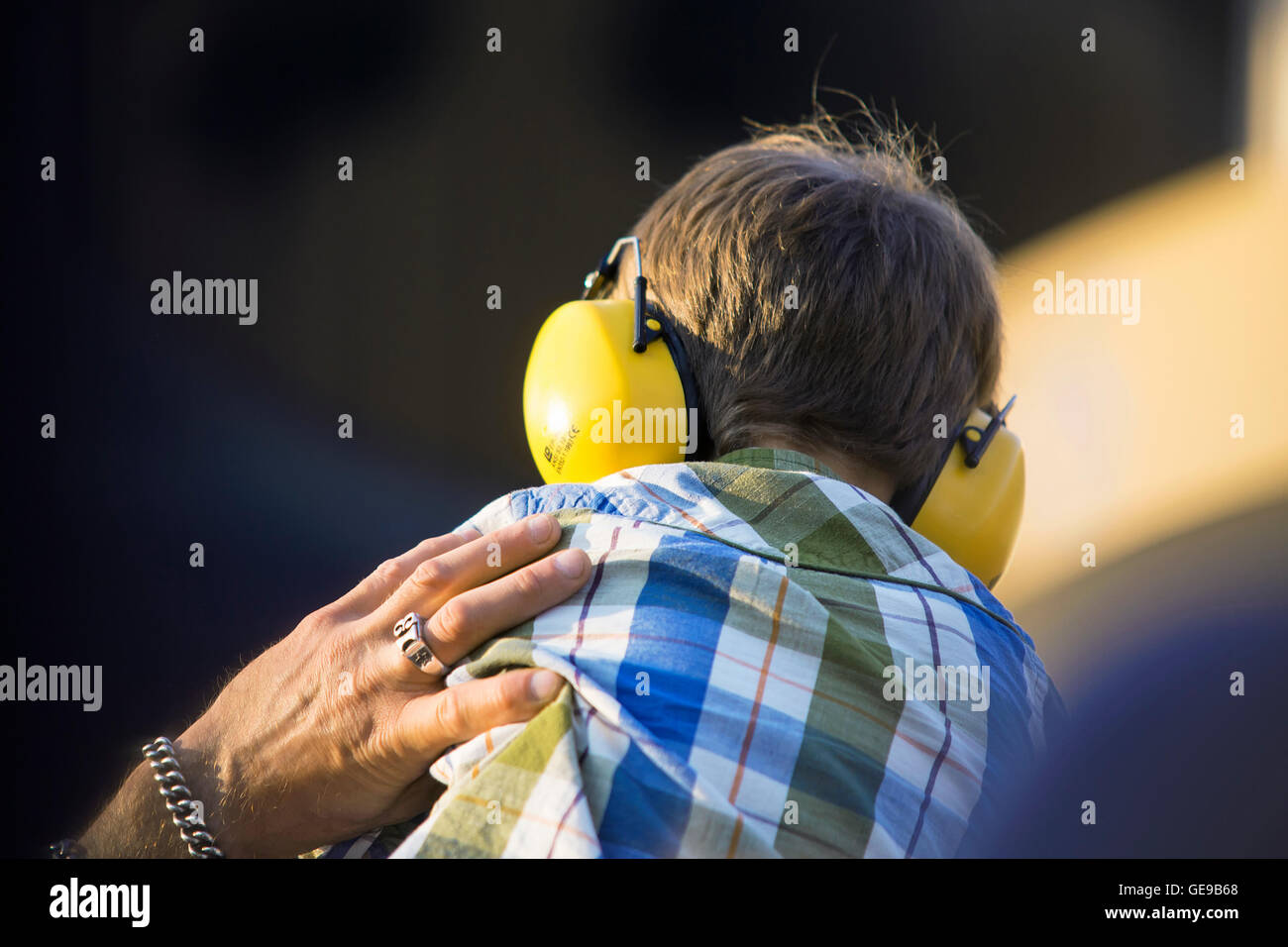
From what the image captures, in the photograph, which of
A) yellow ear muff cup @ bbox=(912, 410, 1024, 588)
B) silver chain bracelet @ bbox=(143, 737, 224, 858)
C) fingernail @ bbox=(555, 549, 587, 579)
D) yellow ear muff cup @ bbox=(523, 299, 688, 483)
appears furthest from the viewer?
yellow ear muff cup @ bbox=(912, 410, 1024, 588)

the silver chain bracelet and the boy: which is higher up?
the boy

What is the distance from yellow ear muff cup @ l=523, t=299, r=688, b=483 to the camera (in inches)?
47.9

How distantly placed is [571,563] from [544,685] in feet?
0.49

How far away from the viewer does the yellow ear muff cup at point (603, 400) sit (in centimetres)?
122

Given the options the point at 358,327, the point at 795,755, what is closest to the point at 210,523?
the point at 358,327

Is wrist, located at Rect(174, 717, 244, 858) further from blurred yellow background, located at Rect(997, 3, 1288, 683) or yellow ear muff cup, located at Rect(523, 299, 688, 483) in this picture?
blurred yellow background, located at Rect(997, 3, 1288, 683)

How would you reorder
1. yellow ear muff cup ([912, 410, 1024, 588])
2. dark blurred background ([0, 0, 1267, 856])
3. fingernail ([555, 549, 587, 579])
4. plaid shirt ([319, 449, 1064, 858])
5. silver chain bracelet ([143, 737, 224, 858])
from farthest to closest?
1. dark blurred background ([0, 0, 1267, 856])
2. yellow ear muff cup ([912, 410, 1024, 588])
3. silver chain bracelet ([143, 737, 224, 858])
4. fingernail ([555, 549, 587, 579])
5. plaid shirt ([319, 449, 1064, 858])

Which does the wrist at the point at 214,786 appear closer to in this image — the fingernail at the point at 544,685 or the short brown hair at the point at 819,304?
the fingernail at the point at 544,685

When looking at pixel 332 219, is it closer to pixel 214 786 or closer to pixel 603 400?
pixel 603 400

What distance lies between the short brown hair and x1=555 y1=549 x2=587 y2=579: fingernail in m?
0.34

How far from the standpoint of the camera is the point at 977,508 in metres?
1.41

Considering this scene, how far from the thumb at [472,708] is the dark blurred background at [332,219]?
1638 millimetres

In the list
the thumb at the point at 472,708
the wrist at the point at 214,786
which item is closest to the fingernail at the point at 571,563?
the thumb at the point at 472,708

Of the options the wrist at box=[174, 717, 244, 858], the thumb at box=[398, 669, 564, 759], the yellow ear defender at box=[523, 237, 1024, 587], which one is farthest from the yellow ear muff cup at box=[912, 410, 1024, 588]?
the wrist at box=[174, 717, 244, 858]
